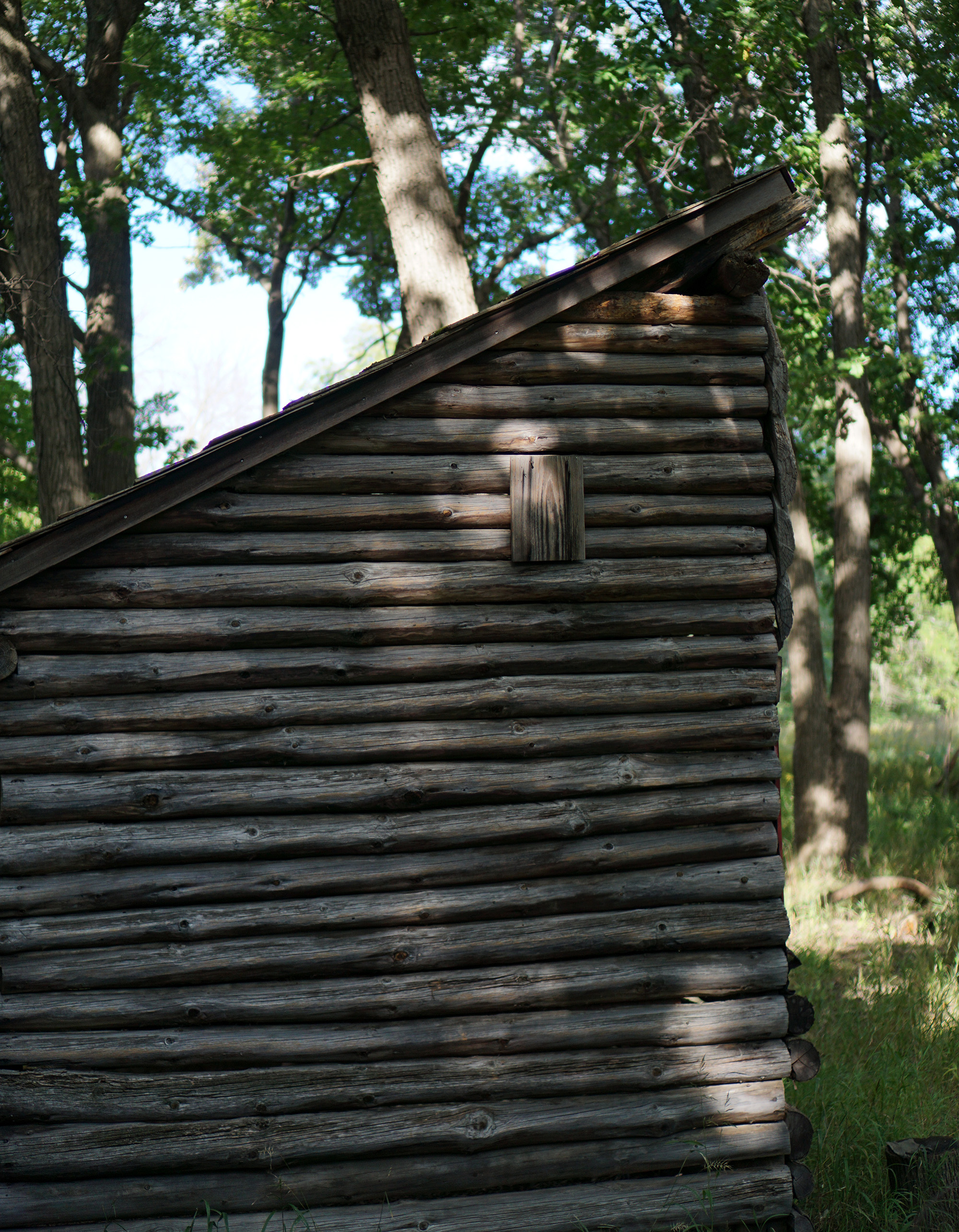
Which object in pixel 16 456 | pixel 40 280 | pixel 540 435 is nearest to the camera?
pixel 540 435

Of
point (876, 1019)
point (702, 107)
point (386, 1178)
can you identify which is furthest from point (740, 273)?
point (702, 107)

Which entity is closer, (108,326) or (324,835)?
(324,835)

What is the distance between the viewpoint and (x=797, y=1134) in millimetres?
4234

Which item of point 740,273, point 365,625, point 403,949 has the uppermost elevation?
point 740,273

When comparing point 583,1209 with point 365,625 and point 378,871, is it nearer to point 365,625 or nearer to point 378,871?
point 378,871

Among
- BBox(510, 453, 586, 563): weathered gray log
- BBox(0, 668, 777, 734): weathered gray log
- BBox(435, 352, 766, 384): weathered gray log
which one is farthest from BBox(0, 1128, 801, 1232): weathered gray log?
BBox(435, 352, 766, 384): weathered gray log

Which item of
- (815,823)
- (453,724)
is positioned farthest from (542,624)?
(815,823)

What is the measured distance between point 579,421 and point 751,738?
1.65 meters

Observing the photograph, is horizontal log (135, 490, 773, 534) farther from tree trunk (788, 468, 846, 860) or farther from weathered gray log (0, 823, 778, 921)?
tree trunk (788, 468, 846, 860)

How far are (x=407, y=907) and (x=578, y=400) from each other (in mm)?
2357

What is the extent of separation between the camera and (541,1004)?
4.06 meters

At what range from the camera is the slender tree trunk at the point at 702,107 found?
33.3 ft

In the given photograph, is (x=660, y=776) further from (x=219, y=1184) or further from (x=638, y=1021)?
(x=219, y=1184)

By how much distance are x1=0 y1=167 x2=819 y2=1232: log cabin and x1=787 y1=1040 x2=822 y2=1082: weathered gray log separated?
18 mm
